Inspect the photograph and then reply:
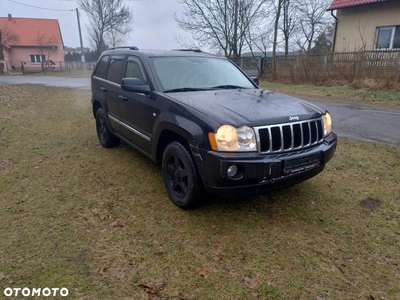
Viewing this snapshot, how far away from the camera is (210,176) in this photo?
9.00 ft

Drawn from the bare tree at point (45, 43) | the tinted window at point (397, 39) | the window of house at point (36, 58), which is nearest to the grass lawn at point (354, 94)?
the tinted window at point (397, 39)

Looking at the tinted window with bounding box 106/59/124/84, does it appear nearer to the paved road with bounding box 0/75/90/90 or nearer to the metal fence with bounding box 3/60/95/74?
the paved road with bounding box 0/75/90/90

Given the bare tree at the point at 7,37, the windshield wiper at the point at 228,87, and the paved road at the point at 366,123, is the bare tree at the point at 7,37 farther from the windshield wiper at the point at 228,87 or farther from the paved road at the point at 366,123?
the windshield wiper at the point at 228,87

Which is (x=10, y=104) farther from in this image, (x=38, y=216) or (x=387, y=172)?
(x=387, y=172)

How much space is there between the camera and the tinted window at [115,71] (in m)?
4.60

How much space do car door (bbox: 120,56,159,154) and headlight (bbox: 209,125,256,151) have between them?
1084mm

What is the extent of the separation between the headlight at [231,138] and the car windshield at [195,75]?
119 centimetres

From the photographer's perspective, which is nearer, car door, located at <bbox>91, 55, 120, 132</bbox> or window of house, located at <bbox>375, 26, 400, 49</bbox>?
car door, located at <bbox>91, 55, 120, 132</bbox>

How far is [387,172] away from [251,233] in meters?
2.74

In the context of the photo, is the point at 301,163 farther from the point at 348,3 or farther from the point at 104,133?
the point at 348,3

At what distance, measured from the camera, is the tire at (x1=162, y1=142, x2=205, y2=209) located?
3.01 meters

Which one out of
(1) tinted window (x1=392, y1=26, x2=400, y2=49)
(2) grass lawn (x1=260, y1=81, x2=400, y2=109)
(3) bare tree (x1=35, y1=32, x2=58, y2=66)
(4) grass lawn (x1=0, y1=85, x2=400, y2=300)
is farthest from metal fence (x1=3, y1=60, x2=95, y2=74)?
(4) grass lawn (x1=0, y1=85, x2=400, y2=300)

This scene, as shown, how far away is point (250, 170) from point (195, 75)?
6.14 ft

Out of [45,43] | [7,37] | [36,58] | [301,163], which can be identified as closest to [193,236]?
[301,163]
